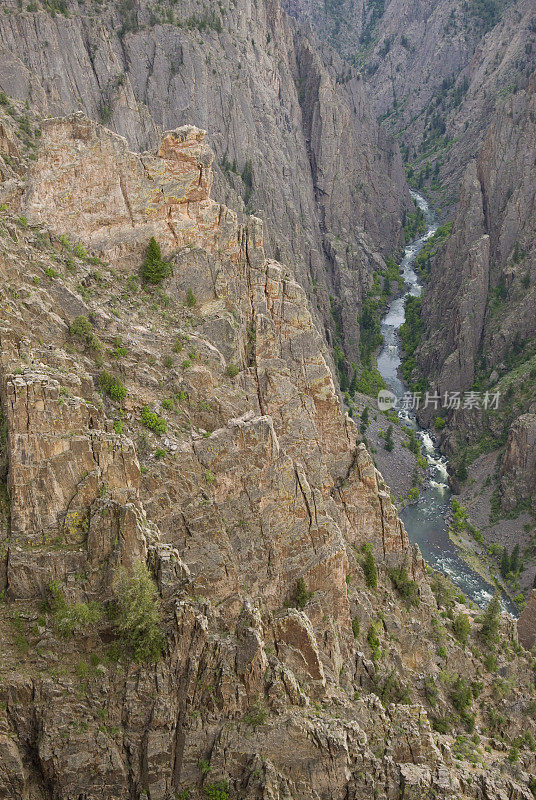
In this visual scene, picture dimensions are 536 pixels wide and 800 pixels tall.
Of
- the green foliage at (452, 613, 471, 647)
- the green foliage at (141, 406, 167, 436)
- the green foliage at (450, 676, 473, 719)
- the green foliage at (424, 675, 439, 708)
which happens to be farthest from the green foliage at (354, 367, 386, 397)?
the green foliage at (141, 406, 167, 436)

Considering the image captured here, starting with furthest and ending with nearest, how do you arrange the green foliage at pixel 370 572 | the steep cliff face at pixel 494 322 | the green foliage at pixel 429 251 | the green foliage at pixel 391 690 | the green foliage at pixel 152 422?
the green foliage at pixel 429 251 → the steep cliff face at pixel 494 322 → the green foliage at pixel 370 572 → the green foliage at pixel 391 690 → the green foliage at pixel 152 422

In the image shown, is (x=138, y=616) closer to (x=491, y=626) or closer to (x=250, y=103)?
(x=491, y=626)

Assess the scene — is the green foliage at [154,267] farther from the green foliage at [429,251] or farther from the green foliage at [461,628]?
the green foliage at [429,251]

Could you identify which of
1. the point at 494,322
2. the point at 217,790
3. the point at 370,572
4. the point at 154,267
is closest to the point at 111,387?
the point at 154,267

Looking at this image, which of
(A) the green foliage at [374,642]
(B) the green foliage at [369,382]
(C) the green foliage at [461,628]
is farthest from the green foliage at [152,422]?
(B) the green foliage at [369,382]

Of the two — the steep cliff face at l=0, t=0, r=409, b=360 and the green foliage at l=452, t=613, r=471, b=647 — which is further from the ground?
the steep cliff face at l=0, t=0, r=409, b=360

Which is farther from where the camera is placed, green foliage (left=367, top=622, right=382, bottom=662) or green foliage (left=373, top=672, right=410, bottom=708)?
green foliage (left=367, top=622, right=382, bottom=662)

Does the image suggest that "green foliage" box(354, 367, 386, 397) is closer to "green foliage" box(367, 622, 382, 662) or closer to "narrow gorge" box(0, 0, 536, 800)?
"narrow gorge" box(0, 0, 536, 800)
